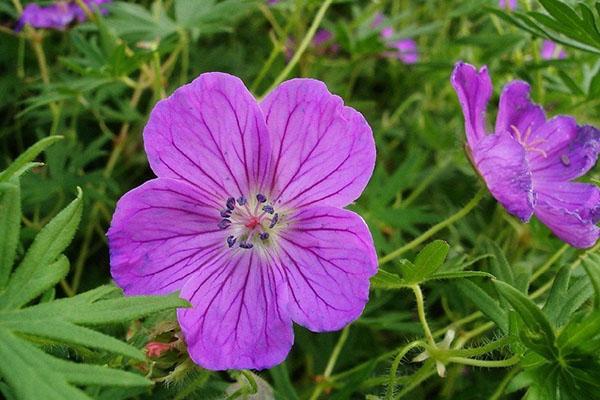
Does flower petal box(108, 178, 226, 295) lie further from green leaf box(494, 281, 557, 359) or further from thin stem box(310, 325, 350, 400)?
green leaf box(494, 281, 557, 359)

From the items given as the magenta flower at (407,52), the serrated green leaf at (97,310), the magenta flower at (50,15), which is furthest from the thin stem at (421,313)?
the magenta flower at (50,15)

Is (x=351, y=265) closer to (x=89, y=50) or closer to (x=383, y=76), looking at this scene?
(x=89, y=50)

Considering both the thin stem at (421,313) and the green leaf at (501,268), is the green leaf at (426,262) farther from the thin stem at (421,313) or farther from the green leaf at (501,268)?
the green leaf at (501,268)

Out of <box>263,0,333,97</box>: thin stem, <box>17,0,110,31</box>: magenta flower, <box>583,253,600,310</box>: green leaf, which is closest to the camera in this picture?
<box>583,253,600,310</box>: green leaf

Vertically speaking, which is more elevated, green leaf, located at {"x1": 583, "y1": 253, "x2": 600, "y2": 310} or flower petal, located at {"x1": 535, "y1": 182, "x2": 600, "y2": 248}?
green leaf, located at {"x1": 583, "y1": 253, "x2": 600, "y2": 310}

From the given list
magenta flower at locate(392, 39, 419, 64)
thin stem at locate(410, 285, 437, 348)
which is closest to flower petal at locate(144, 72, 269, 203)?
thin stem at locate(410, 285, 437, 348)

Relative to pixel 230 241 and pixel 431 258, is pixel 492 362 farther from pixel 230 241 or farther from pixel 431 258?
pixel 230 241

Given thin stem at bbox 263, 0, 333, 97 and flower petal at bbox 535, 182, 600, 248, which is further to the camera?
thin stem at bbox 263, 0, 333, 97
